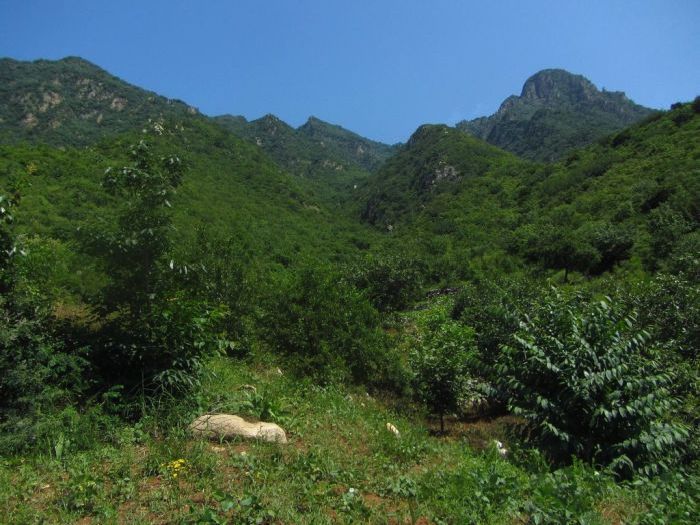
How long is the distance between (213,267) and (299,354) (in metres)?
3.46

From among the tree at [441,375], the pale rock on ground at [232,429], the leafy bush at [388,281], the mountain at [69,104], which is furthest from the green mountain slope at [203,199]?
the mountain at [69,104]

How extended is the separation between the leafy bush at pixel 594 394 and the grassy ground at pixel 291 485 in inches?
23.7

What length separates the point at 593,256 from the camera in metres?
33.9

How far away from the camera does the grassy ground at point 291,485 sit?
4.14 metres

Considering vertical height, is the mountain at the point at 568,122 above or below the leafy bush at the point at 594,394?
above

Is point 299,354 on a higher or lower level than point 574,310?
lower

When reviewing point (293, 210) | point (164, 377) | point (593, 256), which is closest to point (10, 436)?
point (164, 377)

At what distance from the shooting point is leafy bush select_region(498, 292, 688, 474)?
5695mm

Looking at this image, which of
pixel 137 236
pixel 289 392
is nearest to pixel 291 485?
pixel 137 236

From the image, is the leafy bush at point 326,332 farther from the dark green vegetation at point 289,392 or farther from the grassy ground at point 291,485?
the grassy ground at point 291,485

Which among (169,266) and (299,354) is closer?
(169,266)

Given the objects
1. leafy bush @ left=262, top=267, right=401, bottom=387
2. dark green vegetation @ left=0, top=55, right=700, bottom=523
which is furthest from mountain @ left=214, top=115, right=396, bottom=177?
dark green vegetation @ left=0, top=55, right=700, bottom=523

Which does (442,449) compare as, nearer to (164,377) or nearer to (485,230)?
(164,377)

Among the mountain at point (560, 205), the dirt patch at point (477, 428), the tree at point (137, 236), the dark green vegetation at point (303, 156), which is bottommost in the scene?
the dirt patch at point (477, 428)
